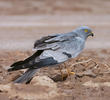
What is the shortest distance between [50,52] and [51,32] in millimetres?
10513

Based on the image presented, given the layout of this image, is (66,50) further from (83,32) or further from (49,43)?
(83,32)

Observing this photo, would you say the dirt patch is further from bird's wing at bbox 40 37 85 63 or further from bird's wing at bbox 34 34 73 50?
bird's wing at bbox 34 34 73 50

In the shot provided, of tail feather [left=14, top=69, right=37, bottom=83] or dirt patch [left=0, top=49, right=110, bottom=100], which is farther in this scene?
tail feather [left=14, top=69, right=37, bottom=83]

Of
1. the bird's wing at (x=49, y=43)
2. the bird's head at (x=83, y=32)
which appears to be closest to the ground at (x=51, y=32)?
the bird's wing at (x=49, y=43)

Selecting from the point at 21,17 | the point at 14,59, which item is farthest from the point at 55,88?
the point at 21,17

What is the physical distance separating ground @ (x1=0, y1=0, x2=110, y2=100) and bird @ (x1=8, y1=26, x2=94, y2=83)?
0.23 m

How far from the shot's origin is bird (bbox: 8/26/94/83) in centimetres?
705

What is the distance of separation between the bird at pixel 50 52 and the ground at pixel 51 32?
235 millimetres

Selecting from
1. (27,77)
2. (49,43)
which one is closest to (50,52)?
(49,43)

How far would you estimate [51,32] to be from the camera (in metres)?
17.8

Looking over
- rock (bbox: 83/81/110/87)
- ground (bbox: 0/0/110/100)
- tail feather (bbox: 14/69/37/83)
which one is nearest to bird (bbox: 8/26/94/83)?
tail feather (bbox: 14/69/37/83)

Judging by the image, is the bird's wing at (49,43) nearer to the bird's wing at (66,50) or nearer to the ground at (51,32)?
the bird's wing at (66,50)

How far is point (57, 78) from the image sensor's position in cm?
784

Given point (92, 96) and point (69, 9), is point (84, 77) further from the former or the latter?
point (69, 9)
